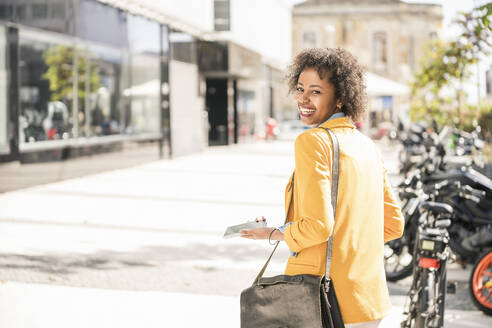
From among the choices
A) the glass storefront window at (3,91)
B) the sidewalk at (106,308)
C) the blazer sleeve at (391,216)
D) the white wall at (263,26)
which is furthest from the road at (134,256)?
the white wall at (263,26)

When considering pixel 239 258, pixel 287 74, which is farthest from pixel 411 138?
pixel 287 74

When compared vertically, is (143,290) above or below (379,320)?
below

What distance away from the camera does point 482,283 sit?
5520 millimetres

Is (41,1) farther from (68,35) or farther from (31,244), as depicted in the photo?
(31,244)

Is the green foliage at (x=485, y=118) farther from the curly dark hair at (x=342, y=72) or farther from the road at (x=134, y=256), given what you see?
the curly dark hair at (x=342, y=72)

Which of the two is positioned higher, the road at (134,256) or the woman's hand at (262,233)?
the woman's hand at (262,233)

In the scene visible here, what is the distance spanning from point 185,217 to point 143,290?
13.4 feet

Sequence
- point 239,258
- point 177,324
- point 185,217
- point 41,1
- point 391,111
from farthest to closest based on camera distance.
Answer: point 391,111
point 41,1
point 185,217
point 239,258
point 177,324

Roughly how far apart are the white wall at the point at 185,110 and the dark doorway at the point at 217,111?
4587 millimetres

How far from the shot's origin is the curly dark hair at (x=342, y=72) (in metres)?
2.69

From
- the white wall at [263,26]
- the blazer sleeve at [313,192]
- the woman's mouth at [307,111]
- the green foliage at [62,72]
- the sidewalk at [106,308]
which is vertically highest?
the white wall at [263,26]

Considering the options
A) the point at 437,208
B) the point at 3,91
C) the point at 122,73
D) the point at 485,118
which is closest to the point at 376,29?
the point at 485,118

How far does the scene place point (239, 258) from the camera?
7449 millimetres

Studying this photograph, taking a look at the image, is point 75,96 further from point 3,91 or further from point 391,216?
point 391,216
